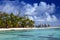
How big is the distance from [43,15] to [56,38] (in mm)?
541

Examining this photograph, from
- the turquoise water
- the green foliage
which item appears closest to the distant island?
the green foliage

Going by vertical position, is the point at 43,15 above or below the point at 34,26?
above

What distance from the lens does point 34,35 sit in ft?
9.78

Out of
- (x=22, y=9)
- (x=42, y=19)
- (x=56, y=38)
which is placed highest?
(x=22, y=9)

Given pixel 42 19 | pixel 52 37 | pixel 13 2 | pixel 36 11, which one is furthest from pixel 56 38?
pixel 13 2

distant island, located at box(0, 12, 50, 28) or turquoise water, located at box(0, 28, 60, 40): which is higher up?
distant island, located at box(0, 12, 50, 28)

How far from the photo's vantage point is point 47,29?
9.91 feet

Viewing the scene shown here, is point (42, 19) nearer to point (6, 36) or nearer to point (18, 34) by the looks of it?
point (18, 34)

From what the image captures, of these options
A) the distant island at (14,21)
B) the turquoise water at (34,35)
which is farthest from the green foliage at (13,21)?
the turquoise water at (34,35)

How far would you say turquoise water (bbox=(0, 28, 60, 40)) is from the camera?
116 inches

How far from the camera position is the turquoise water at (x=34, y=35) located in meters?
2.95

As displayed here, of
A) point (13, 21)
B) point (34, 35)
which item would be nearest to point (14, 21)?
point (13, 21)

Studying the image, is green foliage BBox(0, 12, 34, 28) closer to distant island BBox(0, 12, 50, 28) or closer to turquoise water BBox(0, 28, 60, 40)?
distant island BBox(0, 12, 50, 28)

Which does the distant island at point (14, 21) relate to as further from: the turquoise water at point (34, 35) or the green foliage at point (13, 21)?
the turquoise water at point (34, 35)
